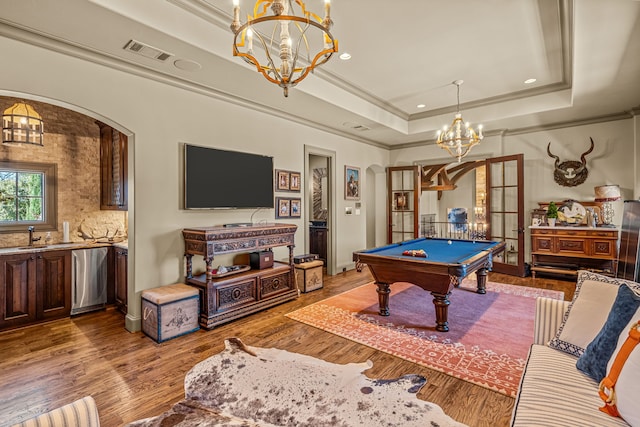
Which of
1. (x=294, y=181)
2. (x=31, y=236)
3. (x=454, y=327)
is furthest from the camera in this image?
(x=294, y=181)

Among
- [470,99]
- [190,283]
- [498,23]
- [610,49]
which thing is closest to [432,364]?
[190,283]

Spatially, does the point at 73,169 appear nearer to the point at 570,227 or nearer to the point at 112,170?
the point at 112,170

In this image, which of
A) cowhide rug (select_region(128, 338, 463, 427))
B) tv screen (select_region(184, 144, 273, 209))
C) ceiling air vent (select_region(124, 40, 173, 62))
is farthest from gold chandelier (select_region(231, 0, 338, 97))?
cowhide rug (select_region(128, 338, 463, 427))

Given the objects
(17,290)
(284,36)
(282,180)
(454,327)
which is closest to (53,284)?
(17,290)

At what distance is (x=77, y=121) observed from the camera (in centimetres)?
440

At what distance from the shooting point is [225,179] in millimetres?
4156

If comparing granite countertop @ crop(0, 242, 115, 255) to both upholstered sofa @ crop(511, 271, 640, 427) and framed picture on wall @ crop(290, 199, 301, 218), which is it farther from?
upholstered sofa @ crop(511, 271, 640, 427)

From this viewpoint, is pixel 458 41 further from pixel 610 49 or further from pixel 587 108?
pixel 587 108

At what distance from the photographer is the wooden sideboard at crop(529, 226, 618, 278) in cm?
492

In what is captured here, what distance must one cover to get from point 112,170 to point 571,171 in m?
7.71

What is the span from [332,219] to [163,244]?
125 inches

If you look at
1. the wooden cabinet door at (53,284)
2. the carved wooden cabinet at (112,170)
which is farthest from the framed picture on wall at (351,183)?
the wooden cabinet door at (53,284)

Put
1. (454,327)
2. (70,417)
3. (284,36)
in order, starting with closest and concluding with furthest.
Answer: (70,417)
(284,36)
(454,327)

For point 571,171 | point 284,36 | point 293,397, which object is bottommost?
point 293,397
